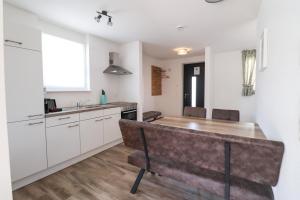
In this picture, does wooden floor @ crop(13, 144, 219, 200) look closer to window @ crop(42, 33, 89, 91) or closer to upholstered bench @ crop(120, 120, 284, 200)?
upholstered bench @ crop(120, 120, 284, 200)

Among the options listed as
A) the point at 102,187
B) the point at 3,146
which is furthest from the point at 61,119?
the point at 3,146

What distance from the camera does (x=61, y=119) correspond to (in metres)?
2.31

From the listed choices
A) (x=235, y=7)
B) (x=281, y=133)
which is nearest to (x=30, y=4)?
(x=235, y=7)

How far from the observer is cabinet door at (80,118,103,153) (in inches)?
104

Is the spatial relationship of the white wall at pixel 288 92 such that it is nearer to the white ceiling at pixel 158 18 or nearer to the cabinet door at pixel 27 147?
the white ceiling at pixel 158 18

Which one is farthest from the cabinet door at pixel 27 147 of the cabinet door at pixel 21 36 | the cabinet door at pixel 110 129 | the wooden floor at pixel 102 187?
the cabinet door at pixel 110 129

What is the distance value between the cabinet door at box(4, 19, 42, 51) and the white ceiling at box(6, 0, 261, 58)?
0.44 metres

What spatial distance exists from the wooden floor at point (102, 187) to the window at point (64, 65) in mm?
1499

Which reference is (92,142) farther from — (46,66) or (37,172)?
(46,66)

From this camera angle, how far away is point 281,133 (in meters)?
1.00

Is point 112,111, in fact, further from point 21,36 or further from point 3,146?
point 3,146

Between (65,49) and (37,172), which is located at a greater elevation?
(65,49)

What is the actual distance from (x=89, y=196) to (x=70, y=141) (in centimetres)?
100

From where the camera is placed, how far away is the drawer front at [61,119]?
2.17 metres
